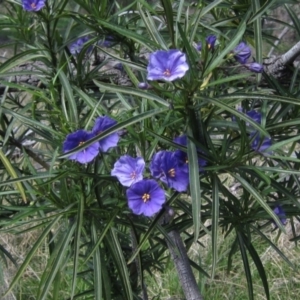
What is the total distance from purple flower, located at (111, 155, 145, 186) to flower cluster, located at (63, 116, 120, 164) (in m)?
0.03

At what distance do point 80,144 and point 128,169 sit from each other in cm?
8

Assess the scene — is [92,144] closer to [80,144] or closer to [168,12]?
[80,144]

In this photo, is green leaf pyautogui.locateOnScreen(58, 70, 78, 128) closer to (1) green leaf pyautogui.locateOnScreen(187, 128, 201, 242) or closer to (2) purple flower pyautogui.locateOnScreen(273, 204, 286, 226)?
(1) green leaf pyautogui.locateOnScreen(187, 128, 201, 242)

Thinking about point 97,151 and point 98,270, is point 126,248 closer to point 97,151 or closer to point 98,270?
point 98,270

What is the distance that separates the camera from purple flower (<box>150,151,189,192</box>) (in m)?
0.89

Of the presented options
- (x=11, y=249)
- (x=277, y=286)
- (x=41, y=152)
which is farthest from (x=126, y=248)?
(x=11, y=249)

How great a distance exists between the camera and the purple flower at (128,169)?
2.92 ft

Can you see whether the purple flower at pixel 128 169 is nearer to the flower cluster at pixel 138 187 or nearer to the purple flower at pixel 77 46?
the flower cluster at pixel 138 187

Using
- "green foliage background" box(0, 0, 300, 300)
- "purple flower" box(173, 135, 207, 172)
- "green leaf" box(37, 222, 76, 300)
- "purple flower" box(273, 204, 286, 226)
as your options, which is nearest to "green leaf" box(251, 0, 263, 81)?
"green foliage background" box(0, 0, 300, 300)

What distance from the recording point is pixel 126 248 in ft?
4.39

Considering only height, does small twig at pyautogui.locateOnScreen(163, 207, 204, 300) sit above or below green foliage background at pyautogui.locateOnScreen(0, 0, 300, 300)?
below

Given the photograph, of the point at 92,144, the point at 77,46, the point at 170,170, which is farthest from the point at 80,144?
the point at 77,46

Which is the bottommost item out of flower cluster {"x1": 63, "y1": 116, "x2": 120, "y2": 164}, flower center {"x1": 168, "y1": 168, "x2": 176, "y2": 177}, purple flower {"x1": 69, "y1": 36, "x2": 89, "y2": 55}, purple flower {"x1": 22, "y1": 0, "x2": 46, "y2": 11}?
flower center {"x1": 168, "y1": 168, "x2": 176, "y2": 177}

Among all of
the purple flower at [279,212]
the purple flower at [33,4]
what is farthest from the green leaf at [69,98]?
the purple flower at [279,212]
